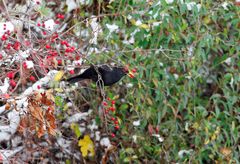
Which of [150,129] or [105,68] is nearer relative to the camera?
[105,68]

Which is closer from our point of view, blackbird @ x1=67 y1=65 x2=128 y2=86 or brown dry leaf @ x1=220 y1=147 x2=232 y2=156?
blackbird @ x1=67 y1=65 x2=128 y2=86

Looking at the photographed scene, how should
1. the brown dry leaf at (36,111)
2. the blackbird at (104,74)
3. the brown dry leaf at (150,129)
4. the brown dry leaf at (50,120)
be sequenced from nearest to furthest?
the brown dry leaf at (36,111)
the brown dry leaf at (50,120)
the blackbird at (104,74)
the brown dry leaf at (150,129)

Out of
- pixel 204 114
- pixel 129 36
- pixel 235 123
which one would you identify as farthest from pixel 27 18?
pixel 235 123

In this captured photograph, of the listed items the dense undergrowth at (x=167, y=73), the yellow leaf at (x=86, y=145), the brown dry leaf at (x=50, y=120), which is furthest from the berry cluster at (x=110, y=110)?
the brown dry leaf at (x=50, y=120)

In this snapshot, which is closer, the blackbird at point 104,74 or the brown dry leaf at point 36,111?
the brown dry leaf at point 36,111

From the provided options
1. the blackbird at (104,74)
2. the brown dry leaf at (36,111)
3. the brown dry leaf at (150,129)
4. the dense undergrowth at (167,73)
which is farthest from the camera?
the brown dry leaf at (150,129)

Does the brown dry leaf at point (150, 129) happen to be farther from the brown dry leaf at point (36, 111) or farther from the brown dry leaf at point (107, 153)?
the brown dry leaf at point (36, 111)

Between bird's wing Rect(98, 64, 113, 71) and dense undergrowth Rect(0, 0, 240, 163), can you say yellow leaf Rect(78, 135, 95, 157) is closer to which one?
dense undergrowth Rect(0, 0, 240, 163)

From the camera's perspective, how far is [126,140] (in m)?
3.82

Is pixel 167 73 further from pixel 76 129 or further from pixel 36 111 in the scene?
pixel 36 111

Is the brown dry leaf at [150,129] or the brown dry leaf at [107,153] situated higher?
the brown dry leaf at [150,129]

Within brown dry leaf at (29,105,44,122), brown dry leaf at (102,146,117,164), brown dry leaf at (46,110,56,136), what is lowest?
brown dry leaf at (102,146,117,164)

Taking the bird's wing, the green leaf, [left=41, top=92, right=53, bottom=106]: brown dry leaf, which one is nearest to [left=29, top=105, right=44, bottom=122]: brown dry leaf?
[left=41, top=92, right=53, bottom=106]: brown dry leaf

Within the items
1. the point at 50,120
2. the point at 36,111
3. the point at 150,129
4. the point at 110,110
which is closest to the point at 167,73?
the point at 150,129
